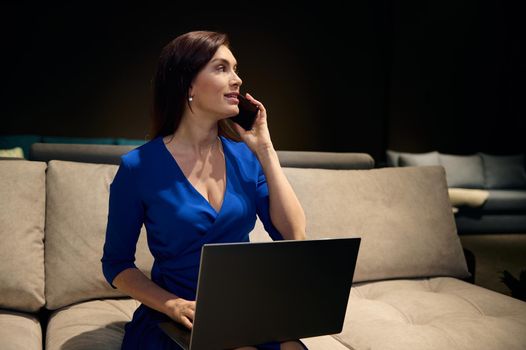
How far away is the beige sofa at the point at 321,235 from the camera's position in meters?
1.61

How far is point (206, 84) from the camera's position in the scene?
1419mm

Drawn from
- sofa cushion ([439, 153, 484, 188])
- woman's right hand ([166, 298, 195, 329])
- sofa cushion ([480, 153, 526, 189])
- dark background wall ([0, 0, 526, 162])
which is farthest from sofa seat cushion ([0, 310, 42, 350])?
sofa cushion ([480, 153, 526, 189])

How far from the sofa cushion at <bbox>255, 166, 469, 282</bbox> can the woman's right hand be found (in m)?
0.79

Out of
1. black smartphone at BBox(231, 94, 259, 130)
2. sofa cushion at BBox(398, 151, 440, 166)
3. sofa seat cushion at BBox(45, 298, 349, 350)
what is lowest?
sofa cushion at BBox(398, 151, 440, 166)

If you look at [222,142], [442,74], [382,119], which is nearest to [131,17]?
[382,119]

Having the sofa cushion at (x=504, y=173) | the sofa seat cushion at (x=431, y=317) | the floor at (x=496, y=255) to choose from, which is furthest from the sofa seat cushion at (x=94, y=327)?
the sofa cushion at (x=504, y=173)

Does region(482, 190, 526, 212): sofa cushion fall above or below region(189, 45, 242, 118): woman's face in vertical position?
below

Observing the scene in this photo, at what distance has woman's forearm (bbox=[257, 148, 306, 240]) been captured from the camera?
149 centimetres

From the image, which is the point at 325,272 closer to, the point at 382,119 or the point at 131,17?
the point at 131,17

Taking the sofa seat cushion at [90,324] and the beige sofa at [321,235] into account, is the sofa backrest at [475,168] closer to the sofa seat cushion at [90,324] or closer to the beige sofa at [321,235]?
the beige sofa at [321,235]

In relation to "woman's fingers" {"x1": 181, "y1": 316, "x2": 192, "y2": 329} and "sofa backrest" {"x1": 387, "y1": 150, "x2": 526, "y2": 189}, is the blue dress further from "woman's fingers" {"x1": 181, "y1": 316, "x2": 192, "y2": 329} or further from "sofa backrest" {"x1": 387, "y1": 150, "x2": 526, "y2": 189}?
"sofa backrest" {"x1": 387, "y1": 150, "x2": 526, "y2": 189}

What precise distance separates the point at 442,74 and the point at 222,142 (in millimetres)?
7339

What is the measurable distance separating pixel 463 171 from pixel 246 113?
18.4ft

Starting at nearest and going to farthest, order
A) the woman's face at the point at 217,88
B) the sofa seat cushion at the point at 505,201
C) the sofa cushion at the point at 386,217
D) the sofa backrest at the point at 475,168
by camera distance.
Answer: the woman's face at the point at 217,88 < the sofa cushion at the point at 386,217 < the sofa seat cushion at the point at 505,201 < the sofa backrest at the point at 475,168
